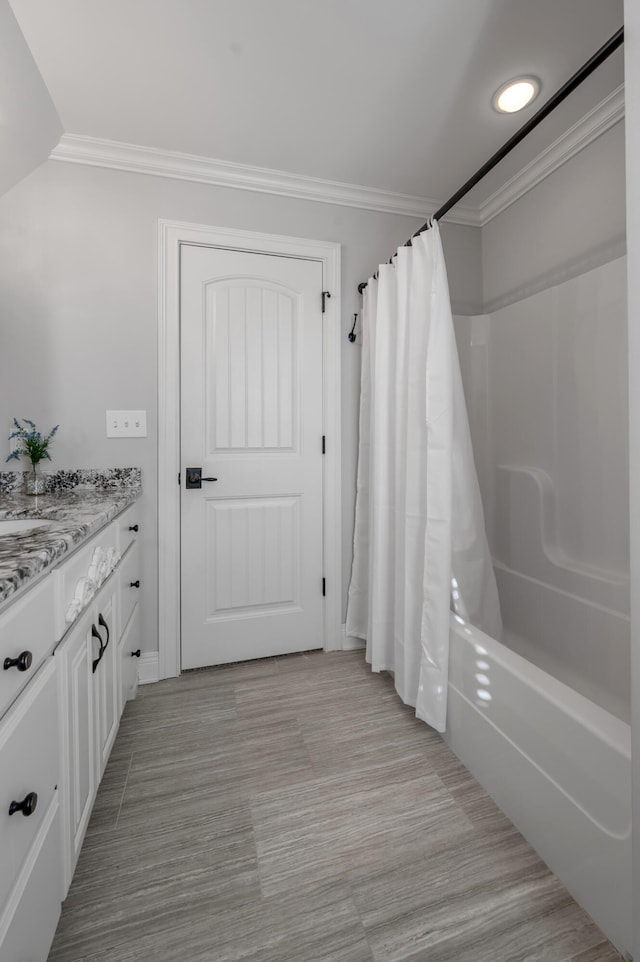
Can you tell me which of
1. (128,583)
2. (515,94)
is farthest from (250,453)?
(515,94)

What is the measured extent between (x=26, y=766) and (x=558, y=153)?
280 cm

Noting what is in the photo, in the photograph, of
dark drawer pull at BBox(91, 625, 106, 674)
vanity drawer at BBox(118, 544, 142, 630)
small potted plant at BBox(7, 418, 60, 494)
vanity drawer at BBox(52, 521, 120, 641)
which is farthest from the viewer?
small potted plant at BBox(7, 418, 60, 494)

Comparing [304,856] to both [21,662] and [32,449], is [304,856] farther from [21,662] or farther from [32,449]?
[32,449]

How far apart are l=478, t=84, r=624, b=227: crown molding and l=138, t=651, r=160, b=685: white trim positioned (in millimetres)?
2922

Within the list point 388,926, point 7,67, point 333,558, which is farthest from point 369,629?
point 7,67

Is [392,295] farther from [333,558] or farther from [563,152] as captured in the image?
[333,558]

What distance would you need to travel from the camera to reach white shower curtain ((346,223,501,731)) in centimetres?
149

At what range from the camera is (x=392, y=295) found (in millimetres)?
1857

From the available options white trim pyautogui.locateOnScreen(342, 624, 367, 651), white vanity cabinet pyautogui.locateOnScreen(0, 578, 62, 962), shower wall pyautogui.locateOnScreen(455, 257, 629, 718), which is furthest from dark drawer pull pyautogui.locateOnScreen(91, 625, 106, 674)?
shower wall pyautogui.locateOnScreen(455, 257, 629, 718)

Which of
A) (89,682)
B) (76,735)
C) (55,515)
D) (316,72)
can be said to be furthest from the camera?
(316,72)

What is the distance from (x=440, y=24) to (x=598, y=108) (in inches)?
32.9

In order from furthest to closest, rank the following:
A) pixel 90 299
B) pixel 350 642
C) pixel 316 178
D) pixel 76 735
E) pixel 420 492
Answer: pixel 350 642 → pixel 316 178 → pixel 90 299 → pixel 420 492 → pixel 76 735

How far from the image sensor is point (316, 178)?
6.88 feet

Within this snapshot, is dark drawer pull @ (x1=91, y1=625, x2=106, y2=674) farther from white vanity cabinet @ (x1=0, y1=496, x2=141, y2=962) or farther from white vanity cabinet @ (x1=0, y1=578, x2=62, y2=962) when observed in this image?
white vanity cabinet @ (x1=0, y1=578, x2=62, y2=962)
